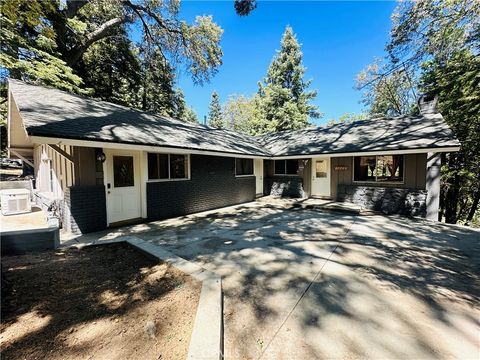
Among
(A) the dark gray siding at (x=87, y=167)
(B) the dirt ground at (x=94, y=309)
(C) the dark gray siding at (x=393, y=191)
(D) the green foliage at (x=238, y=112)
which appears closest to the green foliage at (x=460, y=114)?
(C) the dark gray siding at (x=393, y=191)

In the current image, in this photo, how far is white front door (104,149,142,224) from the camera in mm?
6184

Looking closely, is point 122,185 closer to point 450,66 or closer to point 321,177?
point 321,177

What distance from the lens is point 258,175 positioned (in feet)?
41.3

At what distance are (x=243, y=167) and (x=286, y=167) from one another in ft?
9.03

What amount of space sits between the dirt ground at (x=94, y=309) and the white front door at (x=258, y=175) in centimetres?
892

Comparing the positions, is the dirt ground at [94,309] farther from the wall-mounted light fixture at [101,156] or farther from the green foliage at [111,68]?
the green foliage at [111,68]

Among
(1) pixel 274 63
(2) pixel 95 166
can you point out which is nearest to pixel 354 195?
(2) pixel 95 166

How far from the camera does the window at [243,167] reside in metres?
10.8

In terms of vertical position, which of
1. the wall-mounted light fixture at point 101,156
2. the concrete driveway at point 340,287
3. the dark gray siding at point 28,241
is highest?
the wall-mounted light fixture at point 101,156

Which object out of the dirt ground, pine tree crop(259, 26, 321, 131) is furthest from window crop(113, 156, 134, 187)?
pine tree crop(259, 26, 321, 131)

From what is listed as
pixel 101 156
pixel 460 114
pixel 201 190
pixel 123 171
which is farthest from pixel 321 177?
pixel 101 156

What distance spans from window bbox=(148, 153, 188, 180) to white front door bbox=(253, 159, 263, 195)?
16.4 ft

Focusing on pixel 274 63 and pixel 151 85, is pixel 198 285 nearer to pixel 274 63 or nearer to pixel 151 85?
pixel 151 85

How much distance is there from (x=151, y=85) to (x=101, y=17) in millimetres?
5887
